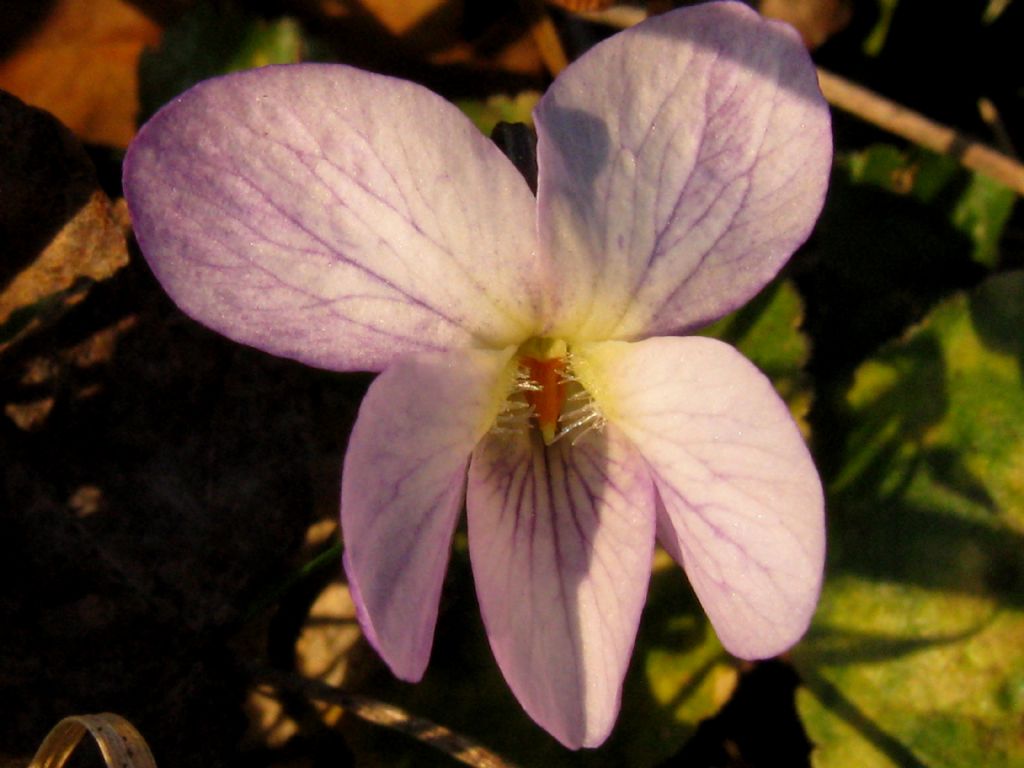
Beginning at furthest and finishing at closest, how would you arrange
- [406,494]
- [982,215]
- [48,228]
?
[982,215], [48,228], [406,494]

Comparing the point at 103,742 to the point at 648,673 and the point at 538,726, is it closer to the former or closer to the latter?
the point at 538,726

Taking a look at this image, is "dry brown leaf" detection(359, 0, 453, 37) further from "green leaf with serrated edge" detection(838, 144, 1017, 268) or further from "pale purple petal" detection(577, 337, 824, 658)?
"pale purple petal" detection(577, 337, 824, 658)

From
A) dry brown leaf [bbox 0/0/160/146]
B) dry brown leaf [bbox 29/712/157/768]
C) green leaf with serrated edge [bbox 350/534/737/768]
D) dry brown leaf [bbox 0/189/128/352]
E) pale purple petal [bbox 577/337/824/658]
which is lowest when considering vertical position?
green leaf with serrated edge [bbox 350/534/737/768]

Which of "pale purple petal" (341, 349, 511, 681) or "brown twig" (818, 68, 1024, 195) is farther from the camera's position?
"brown twig" (818, 68, 1024, 195)

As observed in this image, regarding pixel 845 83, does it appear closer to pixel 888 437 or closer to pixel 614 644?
pixel 888 437

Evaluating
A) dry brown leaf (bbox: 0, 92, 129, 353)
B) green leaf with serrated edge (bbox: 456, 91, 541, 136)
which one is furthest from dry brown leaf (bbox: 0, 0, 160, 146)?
green leaf with serrated edge (bbox: 456, 91, 541, 136)

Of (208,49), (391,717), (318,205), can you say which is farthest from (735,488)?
(208,49)

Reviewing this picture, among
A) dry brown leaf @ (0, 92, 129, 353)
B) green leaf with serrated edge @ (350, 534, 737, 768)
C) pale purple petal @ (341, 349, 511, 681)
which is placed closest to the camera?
pale purple petal @ (341, 349, 511, 681)

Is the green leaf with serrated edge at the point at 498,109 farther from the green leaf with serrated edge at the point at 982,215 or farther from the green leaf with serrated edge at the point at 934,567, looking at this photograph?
→ the green leaf with serrated edge at the point at 982,215
